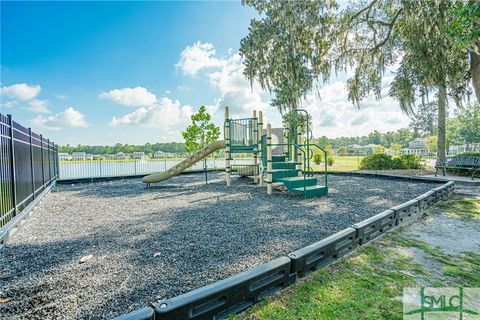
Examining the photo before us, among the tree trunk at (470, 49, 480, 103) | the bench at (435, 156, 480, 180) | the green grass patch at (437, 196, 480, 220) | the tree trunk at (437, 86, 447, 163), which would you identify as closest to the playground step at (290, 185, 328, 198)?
the green grass patch at (437, 196, 480, 220)

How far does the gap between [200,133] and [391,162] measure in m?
13.6

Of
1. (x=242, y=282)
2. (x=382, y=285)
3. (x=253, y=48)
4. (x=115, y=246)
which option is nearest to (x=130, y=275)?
(x=115, y=246)

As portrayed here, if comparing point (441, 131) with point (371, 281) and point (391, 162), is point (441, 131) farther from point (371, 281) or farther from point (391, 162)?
point (371, 281)

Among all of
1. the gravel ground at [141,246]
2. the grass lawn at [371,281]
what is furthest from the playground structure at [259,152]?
the grass lawn at [371,281]

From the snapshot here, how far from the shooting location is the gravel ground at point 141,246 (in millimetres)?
1898

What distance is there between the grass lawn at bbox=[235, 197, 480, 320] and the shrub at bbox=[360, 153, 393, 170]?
11317 millimetres

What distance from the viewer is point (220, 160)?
18625 mm

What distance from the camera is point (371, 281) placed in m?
2.08

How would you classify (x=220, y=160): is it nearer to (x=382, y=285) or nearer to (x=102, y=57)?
(x=102, y=57)

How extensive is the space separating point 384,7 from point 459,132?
174 ft

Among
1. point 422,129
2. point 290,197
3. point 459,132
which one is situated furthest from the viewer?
point 422,129

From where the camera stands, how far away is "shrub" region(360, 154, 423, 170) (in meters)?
12.9

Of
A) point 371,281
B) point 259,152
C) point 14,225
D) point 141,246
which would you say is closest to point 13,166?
point 14,225

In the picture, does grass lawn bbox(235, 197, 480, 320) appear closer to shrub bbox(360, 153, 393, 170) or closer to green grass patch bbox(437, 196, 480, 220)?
green grass patch bbox(437, 196, 480, 220)
